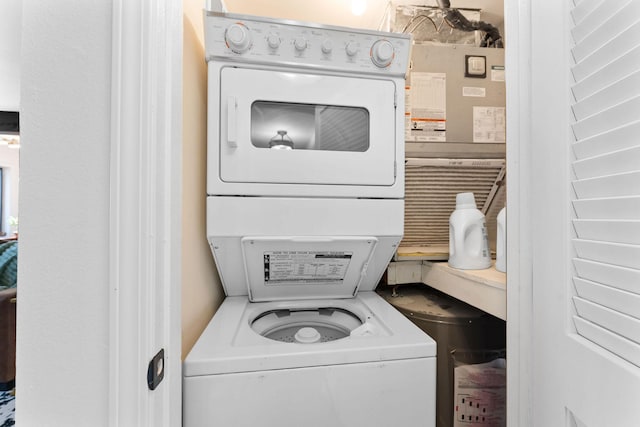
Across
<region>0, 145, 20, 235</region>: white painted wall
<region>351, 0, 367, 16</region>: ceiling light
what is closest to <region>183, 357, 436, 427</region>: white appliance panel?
<region>351, 0, 367, 16</region>: ceiling light

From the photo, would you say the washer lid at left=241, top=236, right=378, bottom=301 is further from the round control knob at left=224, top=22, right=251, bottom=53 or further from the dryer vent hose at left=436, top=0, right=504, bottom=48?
the dryer vent hose at left=436, top=0, right=504, bottom=48

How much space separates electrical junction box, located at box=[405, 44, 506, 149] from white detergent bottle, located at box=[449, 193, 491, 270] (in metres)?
0.41

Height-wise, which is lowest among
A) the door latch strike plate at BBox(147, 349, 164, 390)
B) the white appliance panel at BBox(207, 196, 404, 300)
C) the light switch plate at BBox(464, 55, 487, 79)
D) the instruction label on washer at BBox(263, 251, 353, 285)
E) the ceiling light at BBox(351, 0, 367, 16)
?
the door latch strike plate at BBox(147, 349, 164, 390)

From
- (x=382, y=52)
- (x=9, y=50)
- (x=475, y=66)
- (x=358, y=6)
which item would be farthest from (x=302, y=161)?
(x=9, y=50)

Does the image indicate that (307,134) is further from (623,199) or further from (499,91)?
(499,91)

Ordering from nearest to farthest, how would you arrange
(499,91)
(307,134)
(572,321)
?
(572,321)
(307,134)
(499,91)

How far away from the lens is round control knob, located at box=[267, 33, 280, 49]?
117cm

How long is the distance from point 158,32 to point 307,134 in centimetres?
72

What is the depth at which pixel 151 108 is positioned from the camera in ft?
2.03

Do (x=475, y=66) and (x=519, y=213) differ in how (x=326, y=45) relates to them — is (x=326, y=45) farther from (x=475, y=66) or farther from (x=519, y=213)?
(x=519, y=213)

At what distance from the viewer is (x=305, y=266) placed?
4.47 ft

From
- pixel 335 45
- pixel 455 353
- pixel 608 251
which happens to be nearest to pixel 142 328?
pixel 608 251

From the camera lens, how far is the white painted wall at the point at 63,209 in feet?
1.82

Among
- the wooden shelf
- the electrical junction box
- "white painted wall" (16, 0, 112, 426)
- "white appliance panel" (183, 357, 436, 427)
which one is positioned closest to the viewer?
"white painted wall" (16, 0, 112, 426)
